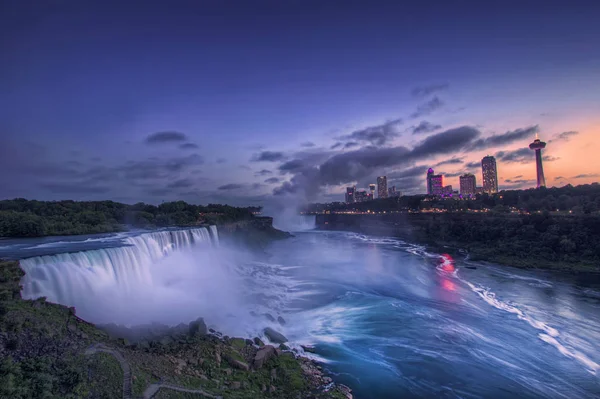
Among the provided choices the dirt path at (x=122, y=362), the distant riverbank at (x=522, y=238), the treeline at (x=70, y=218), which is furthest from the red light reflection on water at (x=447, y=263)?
the treeline at (x=70, y=218)

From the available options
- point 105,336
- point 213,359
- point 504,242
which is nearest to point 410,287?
point 213,359

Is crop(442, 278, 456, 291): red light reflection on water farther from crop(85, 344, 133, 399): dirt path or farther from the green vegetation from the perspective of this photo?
crop(85, 344, 133, 399): dirt path

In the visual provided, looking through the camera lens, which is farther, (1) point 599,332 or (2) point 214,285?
(2) point 214,285

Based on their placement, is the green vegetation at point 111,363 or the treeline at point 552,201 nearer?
the green vegetation at point 111,363

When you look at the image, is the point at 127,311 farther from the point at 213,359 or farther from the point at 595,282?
the point at 595,282

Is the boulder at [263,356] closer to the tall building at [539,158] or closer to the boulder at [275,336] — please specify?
the boulder at [275,336]

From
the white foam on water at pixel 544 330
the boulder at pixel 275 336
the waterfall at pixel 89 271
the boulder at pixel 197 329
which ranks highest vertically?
the waterfall at pixel 89 271
